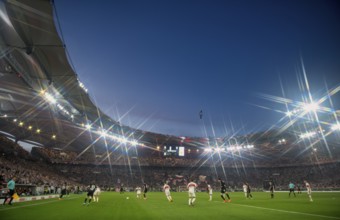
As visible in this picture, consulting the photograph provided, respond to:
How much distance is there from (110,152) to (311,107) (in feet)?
177

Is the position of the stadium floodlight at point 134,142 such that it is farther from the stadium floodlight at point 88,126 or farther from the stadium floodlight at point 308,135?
the stadium floodlight at point 308,135

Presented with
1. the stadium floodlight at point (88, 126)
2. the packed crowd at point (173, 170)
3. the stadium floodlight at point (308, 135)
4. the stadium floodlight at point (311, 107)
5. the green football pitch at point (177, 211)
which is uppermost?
the stadium floodlight at point (88, 126)

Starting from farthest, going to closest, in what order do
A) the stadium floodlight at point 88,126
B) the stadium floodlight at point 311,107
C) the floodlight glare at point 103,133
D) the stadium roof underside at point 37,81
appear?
the floodlight glare at point 103,133 < the stadium floodlight at point 88,126 < the stadium floodlight at point 311,107 < the stadium roof underside at point 37,81

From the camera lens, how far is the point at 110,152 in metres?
73.2

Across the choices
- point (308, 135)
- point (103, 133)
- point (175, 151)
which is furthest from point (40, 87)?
point (308, 135)

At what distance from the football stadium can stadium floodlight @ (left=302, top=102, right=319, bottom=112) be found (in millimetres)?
179

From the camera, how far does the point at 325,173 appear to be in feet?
211

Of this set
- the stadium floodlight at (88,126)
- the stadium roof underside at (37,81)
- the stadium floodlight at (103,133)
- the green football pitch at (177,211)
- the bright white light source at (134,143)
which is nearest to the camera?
the green football pitch at (177,211)

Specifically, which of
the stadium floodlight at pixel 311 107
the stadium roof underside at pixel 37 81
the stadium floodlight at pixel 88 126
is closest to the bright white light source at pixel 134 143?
the stadium roof underside at pixel 37 81

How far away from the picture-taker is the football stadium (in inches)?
772

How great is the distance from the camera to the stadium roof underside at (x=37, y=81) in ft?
56.3

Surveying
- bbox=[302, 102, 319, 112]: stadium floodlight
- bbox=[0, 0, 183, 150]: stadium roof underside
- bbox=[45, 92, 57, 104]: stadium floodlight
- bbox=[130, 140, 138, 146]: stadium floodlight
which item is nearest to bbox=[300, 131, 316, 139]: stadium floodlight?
bbox=[302, 102, 319, 112]: stadium floodlight

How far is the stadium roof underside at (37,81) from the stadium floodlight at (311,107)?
38228 mm

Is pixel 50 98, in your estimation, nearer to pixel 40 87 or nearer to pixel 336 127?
pixel 40 87
